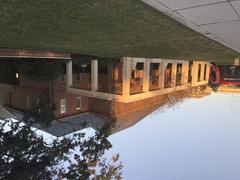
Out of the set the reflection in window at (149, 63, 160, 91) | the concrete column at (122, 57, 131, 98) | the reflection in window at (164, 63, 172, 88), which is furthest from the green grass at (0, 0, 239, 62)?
the reflection in window at (164, 63, 172, 88)

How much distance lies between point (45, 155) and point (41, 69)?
817 centimetres

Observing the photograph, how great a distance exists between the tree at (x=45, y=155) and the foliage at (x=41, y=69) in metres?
5.94

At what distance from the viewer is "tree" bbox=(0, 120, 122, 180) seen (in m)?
11.6

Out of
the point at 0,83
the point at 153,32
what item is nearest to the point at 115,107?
the point at 0,83

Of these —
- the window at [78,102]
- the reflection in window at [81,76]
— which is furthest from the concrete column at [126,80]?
the window at [78,102]

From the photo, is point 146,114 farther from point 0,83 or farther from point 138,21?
point 138,21

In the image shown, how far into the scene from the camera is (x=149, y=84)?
20.9 metres

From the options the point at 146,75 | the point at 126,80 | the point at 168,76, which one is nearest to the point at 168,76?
the point at 168,76

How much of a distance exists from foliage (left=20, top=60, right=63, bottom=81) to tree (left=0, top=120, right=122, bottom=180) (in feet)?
19.5

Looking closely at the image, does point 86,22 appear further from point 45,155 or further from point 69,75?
point 69,75

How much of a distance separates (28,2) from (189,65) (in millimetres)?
23225

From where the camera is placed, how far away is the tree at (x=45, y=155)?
38.0 ft

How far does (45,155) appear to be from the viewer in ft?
41.6

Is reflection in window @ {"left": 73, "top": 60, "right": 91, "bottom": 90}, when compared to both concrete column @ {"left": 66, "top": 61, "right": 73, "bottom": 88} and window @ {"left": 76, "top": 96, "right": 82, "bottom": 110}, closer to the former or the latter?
concrete column @ {"left": 66, "top": 61, "right": 73, "bottom": 88}
